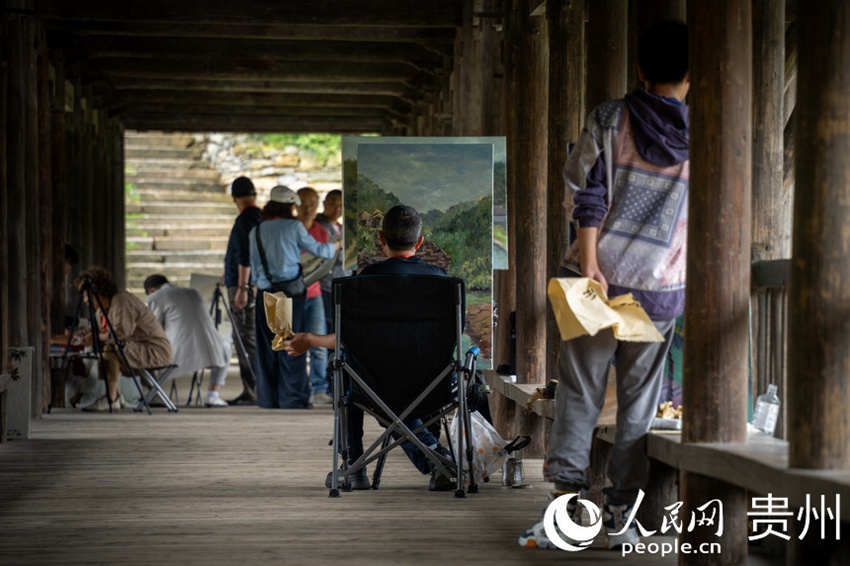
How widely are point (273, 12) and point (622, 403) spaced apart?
294 inches

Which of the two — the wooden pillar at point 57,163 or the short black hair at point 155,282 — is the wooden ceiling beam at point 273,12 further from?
the short black hair at point 155,282

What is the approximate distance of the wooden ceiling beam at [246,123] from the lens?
63.5 ft

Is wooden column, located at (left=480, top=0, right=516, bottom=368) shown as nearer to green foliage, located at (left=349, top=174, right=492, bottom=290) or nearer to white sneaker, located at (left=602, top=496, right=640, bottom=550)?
green foliage, located at (left=349, top=174, right=492, bottom=290)

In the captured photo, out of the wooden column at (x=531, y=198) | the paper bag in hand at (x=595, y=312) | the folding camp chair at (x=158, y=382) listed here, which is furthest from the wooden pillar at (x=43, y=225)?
the paper bag in hand at (x=595, y=312)

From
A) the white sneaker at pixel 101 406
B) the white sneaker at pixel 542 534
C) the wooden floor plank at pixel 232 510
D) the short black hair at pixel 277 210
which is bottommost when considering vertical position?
the white sneaker at pixel 101 406

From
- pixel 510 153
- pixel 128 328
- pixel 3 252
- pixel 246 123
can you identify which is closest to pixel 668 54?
pixel 510 153

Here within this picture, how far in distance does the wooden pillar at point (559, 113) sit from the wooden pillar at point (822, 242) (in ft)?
10.3

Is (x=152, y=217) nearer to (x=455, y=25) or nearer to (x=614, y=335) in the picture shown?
(x=455, y=25)

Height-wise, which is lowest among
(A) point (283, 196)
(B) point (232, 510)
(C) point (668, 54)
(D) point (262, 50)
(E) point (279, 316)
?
(B) point (232, 510)

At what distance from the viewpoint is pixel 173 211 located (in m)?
25.3

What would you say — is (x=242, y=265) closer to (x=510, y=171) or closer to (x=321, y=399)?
(x=321, y=399)

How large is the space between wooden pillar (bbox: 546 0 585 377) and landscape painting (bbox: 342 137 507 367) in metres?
0.64

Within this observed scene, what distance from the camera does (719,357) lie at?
411 cm

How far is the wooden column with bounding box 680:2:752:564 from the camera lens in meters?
4.08
